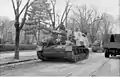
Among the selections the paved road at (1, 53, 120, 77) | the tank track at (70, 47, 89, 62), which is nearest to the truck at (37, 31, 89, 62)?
the tank track at (70, 47, 89, 62)

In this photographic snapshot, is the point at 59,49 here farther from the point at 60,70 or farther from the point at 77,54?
the point at 60,70

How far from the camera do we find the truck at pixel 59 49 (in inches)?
504

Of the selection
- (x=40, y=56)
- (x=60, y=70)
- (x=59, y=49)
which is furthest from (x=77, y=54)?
(x=60, y=70)

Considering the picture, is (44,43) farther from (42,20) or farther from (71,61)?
(42,20)

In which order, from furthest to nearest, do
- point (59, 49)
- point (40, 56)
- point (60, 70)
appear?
point (40, 56) → point (59, 49) → point (60, 70)

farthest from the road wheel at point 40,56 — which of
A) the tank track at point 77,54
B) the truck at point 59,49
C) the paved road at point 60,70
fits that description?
the paved road at point 60,70

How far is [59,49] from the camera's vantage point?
12.9 meters

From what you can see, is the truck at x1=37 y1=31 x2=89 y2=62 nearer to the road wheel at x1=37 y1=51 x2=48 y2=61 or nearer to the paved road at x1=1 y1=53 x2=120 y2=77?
the road wheel at x1=37 y1=51 x2=48 y2=61

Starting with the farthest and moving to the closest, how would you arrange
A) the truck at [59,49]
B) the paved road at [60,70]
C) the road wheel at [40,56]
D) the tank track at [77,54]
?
the road wheel at [40,56], the tank track at [77,54], the truck at [59,49], the paved road at [60,70]

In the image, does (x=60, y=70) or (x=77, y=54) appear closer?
(x=60, y=70)

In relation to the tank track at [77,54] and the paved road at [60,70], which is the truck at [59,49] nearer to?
the tank track at [77,54]

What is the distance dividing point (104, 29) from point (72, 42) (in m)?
40.3

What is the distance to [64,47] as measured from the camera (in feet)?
42.5

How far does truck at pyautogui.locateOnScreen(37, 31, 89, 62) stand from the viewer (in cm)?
1280
